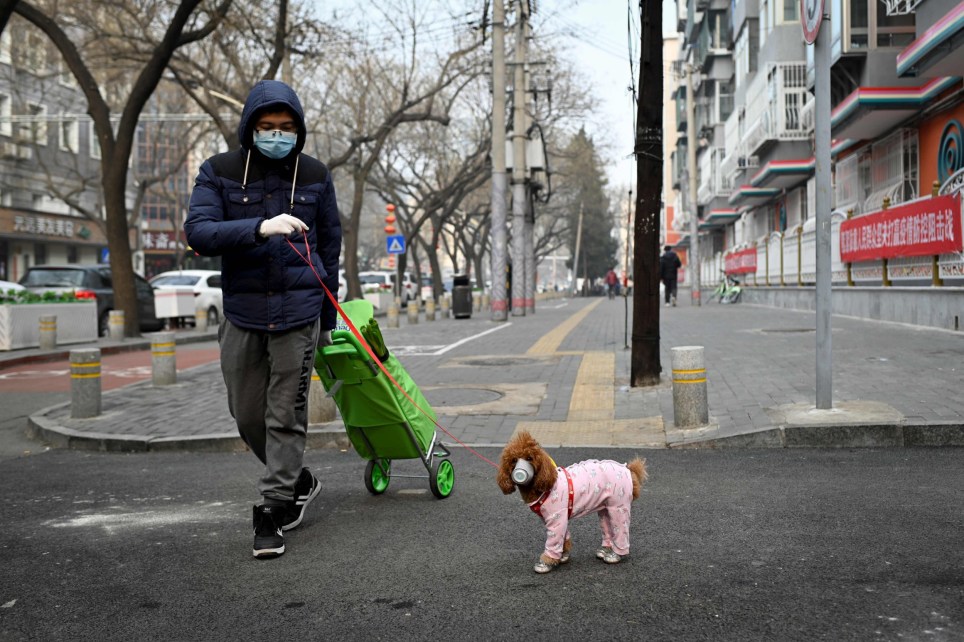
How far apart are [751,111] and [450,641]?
34940 millimetres

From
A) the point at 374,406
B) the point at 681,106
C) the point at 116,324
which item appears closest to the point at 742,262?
the point at 116,324

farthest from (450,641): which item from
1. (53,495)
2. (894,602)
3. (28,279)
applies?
(28,279)

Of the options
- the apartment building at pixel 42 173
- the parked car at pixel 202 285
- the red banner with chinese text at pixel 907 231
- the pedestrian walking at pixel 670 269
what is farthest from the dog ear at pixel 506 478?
the apartment building at pixel 42 173

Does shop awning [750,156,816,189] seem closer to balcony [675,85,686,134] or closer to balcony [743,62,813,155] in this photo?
balcony [743,62,813,155]

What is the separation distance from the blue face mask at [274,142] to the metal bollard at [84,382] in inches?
208

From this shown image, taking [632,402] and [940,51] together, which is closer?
[632,402]

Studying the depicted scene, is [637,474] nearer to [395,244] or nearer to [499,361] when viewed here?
[499,361]

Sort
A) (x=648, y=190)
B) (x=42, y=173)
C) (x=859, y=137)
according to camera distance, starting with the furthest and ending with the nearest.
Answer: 1. (x=42, y=173)
2. (x=859, y=137)
3. (x=648, y=190)

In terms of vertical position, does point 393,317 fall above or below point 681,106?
below

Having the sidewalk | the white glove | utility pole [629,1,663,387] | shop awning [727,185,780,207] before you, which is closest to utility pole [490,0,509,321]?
the sidewalk

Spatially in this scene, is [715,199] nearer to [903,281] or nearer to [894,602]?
[903,281]

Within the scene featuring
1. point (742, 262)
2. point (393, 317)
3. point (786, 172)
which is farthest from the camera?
point (742, 262)

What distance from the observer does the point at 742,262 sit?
3609cm

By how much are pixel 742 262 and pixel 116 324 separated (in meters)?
24.6
